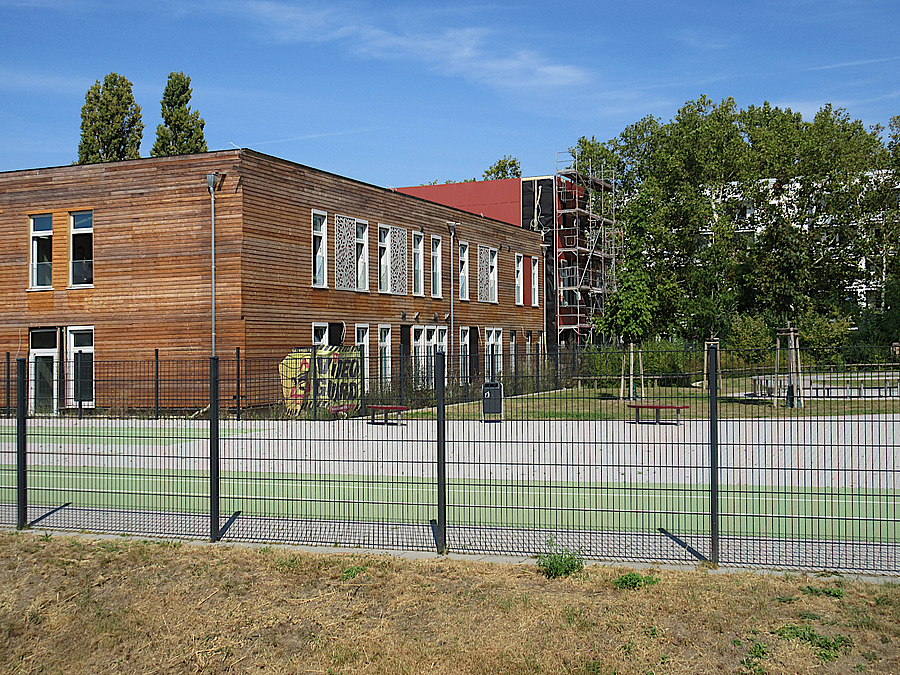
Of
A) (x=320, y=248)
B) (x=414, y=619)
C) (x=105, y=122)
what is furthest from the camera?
(x=105, y=122)

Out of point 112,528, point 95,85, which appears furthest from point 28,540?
point 95,85

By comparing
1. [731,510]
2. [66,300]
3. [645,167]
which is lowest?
[731,510]

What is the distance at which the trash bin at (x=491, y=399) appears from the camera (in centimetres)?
848

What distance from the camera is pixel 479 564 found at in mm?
7406

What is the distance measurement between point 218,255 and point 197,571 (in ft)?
62.8

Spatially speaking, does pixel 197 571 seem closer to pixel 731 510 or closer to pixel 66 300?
pixel 731 510

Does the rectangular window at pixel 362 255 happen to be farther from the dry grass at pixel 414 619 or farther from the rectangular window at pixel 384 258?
the dry grass at pixel 414 619

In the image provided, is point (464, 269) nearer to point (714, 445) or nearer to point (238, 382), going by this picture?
point (238, 382)

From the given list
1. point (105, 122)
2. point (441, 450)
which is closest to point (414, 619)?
point (441, 450)

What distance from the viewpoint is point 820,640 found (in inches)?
217

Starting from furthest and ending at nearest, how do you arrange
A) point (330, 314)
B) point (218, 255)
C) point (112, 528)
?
point (330, 314) → point (218, 255) → point (112, 528)

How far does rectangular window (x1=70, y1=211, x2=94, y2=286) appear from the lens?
27.1 meters

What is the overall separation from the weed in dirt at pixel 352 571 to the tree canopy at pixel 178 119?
Result: 4488 centimetres

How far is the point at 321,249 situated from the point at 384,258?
3.95 meters
